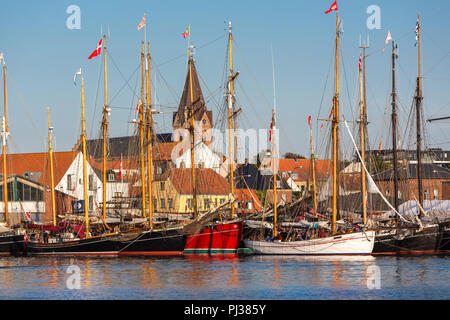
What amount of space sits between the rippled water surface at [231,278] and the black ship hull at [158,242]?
4706mm

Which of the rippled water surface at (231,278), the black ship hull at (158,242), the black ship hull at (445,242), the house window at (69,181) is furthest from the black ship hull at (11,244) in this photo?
the black ship hull at (445,242)

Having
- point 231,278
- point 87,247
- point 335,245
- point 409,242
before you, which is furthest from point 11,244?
point 409,242

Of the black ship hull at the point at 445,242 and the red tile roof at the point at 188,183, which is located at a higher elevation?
the red tile roof at the point at 188,183

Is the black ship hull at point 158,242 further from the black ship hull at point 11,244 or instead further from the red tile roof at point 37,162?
the red tile roof at point 37,162

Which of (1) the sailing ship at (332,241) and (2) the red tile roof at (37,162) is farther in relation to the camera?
(2) the red tile roof at (37,162)

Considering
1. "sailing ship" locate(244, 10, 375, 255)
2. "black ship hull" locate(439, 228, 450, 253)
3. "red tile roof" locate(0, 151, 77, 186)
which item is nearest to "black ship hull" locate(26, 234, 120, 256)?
"sailing ship" locate(244, 10, 375, 255)

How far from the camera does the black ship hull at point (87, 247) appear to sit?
76.4 metres

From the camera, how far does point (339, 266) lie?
60.5 m

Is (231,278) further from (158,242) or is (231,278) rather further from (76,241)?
(76,241)

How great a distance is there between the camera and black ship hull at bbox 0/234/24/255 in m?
83.3

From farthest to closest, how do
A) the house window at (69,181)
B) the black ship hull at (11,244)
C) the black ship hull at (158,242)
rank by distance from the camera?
the house window at (69,181)
the black ship hull at (11,244)
the black ship hull at (158,242)
